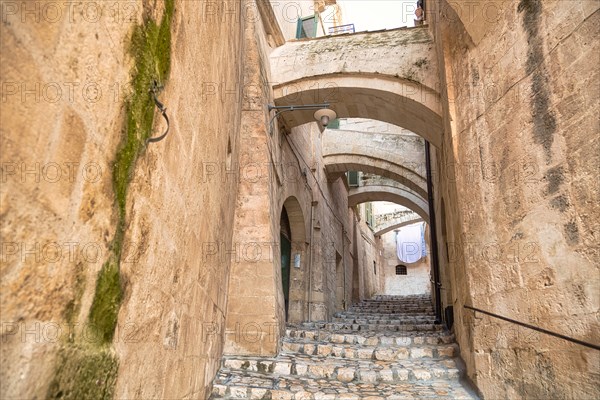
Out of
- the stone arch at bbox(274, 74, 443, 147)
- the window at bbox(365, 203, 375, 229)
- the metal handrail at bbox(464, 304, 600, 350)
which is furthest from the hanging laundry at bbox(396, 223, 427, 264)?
the metal handrail at bbox(464, 304, 600, 350)

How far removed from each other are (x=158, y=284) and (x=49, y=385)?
91 centimetres

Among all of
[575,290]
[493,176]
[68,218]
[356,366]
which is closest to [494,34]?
[493,176]

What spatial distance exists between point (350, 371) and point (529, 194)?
90.8 inches

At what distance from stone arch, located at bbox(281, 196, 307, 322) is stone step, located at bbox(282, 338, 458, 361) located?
9.24ft

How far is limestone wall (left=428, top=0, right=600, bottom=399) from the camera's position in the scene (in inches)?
107

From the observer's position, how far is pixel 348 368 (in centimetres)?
401

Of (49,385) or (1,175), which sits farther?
(49,385)

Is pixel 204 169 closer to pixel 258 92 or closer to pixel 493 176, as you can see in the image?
pixel 493 176

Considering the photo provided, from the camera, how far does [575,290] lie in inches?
106

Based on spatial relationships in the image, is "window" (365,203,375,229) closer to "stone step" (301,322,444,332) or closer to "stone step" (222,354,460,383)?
"stone step" (301,322,444,332)

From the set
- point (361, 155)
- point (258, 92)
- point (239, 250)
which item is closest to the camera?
point (239, 250)

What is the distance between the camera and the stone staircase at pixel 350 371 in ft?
11.3

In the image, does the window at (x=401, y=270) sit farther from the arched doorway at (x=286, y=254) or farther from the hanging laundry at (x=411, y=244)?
the arched doorway at (x=286, y=254)

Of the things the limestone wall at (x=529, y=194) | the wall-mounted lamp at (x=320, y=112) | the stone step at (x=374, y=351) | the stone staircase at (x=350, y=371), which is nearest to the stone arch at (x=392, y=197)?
the wall-mounted lamp at (x=320, y=112)
